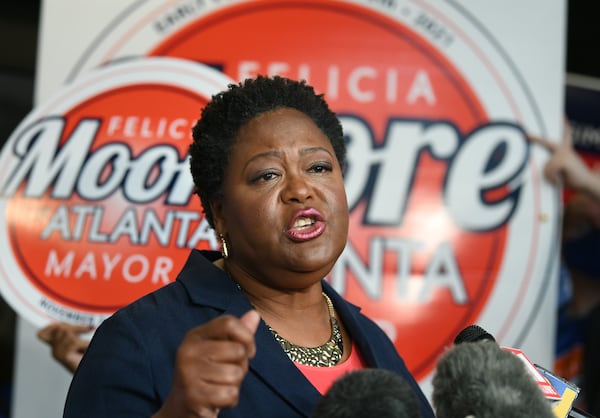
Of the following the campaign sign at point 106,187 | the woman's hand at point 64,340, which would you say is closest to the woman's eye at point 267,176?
the campaign sign at point 106,187

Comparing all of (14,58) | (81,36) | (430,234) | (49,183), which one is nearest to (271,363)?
(430,234)

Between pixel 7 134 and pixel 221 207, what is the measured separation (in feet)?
4.01

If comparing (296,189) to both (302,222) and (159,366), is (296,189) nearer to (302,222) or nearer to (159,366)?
(302,222)

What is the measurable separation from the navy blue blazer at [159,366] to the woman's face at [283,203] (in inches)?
3.3

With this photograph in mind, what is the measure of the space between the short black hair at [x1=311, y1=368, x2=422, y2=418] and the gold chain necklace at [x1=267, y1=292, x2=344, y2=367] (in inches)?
14.6

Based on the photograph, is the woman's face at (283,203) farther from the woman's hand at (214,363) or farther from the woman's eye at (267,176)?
the woman's hand at (214,363)

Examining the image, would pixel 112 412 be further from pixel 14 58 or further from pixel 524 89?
pixel 14 58

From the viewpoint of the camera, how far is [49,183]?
2.07m

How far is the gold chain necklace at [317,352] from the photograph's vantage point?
3.75 feet

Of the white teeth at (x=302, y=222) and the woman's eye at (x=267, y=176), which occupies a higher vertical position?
the woman's eye at (x=267, y=176)

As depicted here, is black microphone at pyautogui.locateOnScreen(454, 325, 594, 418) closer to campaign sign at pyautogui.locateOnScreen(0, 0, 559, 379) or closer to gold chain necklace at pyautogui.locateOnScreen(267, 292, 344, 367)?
gold chain necklace at pyautogui.locateOnScreen(267, 292, 344, 367)

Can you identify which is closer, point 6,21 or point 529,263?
point 529,263

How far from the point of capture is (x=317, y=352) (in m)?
1.18

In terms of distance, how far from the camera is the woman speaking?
1.01 meters
